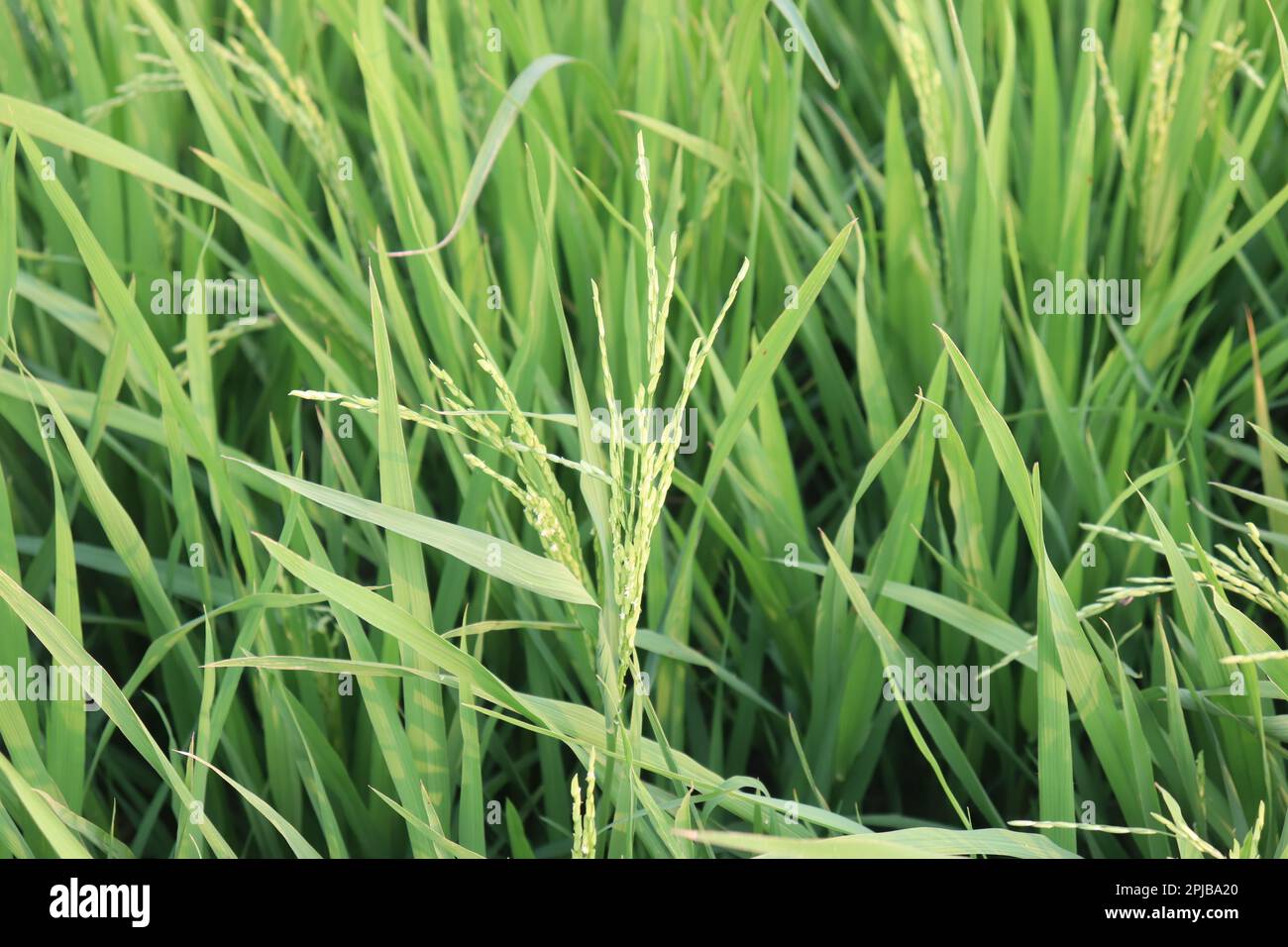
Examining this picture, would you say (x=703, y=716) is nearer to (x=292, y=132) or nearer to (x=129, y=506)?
(x=129, y=506)

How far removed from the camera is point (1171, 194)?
3.11ft

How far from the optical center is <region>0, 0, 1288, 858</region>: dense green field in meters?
0.64

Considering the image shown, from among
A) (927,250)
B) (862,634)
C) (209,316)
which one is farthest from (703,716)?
(209,316)

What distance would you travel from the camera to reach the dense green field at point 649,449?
2.10 feet

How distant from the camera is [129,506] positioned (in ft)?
2.96

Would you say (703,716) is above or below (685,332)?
below

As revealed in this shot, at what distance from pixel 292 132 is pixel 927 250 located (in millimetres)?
686

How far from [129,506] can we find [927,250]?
0.75 meters

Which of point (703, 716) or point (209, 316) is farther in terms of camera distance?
point (209, 316)

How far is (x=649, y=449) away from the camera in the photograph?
502 mm
